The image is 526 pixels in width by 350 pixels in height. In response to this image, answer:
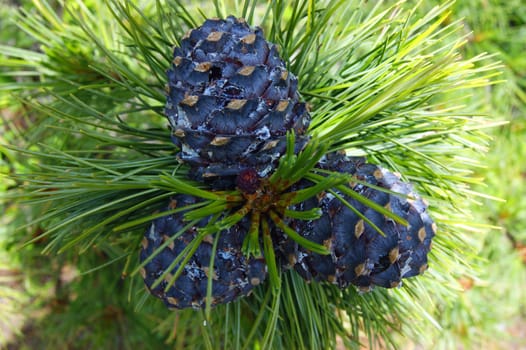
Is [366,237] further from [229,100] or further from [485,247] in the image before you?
[485,247]

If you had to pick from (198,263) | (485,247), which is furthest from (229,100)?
(485,247)

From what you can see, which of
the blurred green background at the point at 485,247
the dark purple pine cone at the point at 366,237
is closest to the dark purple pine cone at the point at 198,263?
the dark purple pine cone at the point at 366,237

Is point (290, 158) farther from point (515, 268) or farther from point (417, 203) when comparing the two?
point (515, 268)

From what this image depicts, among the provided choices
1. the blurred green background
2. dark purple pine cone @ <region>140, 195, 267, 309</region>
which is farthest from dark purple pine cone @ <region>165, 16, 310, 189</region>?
the blurred green background

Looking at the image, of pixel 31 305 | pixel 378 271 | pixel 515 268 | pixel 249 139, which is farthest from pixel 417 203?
pixel 31 305

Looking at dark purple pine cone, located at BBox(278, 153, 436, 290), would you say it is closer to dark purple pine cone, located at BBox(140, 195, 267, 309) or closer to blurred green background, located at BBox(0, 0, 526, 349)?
dark purple pine cone, located at BBox(140, 195, 267, 309)

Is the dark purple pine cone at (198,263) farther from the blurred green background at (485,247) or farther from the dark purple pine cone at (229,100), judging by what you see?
the blurred green background at (485,247)
